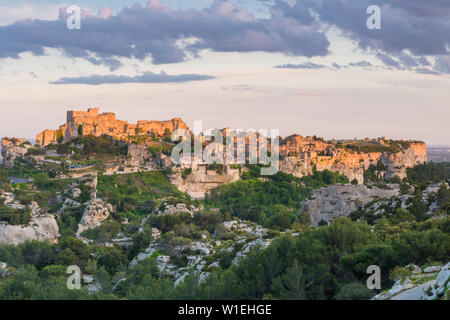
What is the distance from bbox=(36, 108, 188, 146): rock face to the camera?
6081 centimetres

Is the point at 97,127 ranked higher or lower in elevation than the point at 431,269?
higher

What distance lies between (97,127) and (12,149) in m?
12.8

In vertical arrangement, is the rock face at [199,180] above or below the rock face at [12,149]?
below

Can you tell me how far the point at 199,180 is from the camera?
51406 millimetres

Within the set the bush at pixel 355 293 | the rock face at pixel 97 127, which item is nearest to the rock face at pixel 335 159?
the rock face at pixel 97 127

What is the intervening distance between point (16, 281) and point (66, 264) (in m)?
6.96

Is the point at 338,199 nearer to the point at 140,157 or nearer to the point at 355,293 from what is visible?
the point at 355,293

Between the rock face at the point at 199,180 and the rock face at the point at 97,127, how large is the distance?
504 inches

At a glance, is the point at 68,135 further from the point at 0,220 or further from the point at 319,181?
the point at 0,220

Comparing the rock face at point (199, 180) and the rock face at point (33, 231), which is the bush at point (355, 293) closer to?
the rock face at point (33, 231)

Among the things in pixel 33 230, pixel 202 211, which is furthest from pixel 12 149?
pixel 202 211

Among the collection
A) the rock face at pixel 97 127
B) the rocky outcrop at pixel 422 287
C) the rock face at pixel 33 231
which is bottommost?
the rock face at pixel 33 231

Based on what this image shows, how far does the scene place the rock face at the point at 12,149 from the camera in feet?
164

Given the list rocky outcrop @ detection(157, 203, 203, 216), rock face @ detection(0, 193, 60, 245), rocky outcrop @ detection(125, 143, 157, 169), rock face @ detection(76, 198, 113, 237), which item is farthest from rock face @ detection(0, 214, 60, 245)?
rocky outcrop @ detection(125, 143, 157, 169)
